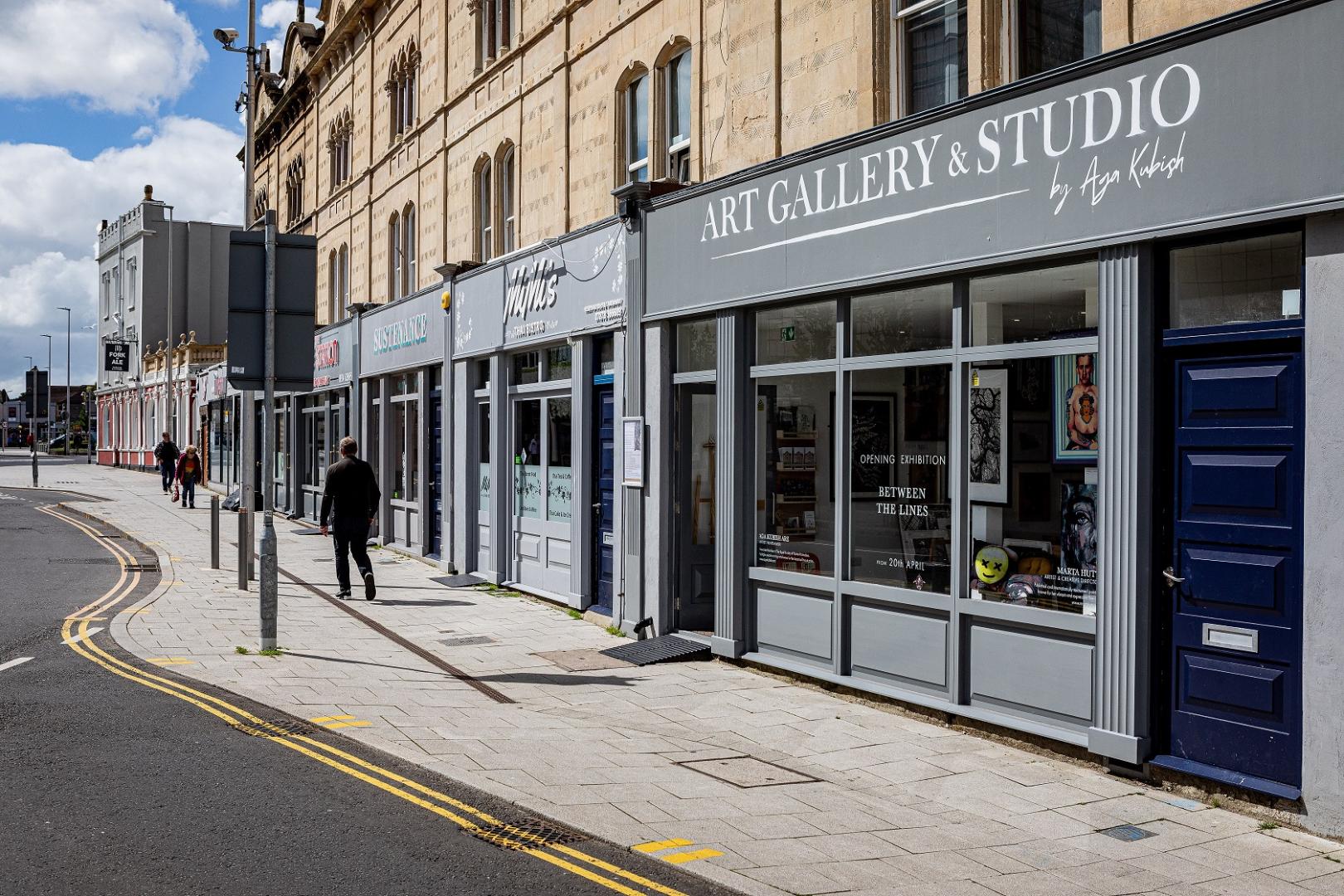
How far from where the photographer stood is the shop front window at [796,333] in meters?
9.56

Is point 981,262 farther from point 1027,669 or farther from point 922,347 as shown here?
point 1027,669

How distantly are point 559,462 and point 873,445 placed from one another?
6063 mm

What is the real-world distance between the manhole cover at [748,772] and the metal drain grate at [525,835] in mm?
1331

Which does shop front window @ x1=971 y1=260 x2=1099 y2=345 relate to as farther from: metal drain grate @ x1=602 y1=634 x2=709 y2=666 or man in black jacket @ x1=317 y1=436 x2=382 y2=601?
man in black jacket @ x1=317 y1=436 x2=382 y2=601

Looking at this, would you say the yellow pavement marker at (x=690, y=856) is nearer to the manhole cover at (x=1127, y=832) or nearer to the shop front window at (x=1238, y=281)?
the manhole cover at (x=1127, y=832)

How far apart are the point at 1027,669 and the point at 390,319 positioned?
15.6 m

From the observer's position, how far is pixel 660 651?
1091 cm

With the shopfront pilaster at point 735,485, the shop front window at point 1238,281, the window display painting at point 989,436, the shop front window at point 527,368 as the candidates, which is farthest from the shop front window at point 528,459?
the shop front window at point 1238,281

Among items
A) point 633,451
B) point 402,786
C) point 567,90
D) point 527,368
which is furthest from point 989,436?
point 567,90

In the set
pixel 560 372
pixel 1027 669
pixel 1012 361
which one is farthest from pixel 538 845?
pixel 560 372

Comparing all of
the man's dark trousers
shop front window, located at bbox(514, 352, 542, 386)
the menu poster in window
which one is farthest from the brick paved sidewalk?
shop front window, located at bbox(514, 352, 542, 386)

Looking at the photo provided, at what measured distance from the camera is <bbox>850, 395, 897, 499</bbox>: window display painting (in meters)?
8.89

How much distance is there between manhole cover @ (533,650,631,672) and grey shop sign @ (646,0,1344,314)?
3.37 meters

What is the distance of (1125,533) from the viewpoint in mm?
6941
